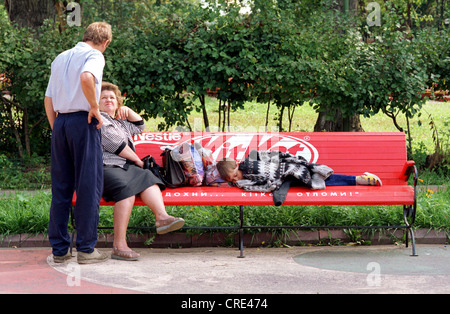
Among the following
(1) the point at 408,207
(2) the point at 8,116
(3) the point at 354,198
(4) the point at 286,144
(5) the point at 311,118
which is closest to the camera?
(3) the point at 354,198

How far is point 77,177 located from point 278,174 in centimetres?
187

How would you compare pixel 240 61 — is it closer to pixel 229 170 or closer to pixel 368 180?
pixel 229 170

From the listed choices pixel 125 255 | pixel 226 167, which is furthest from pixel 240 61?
pixel 125 255

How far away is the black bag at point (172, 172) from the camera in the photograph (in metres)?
5.93

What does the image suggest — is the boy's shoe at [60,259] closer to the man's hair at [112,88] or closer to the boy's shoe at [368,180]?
the man's hair at [112,88]

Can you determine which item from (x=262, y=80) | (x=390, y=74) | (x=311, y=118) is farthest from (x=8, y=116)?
(x=311, y=118)

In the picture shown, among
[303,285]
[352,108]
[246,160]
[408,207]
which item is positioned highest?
[352,108]

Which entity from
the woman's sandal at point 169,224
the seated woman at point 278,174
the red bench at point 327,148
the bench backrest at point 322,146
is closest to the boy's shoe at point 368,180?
the seated woman at point 278,174

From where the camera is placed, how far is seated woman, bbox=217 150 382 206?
19.1ft

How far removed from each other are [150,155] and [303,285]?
226cm

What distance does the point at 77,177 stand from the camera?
523 centimetres

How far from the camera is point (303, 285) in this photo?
4.74 metres

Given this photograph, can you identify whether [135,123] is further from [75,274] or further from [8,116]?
[8,116]

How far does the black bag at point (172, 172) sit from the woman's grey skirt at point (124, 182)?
0.73 feet
